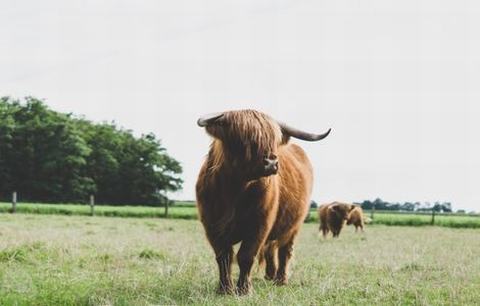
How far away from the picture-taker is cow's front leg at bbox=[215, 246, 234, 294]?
6.02m

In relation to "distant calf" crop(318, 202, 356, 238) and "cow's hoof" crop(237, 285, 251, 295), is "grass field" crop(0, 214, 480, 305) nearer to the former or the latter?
"cow's hoof" crop(237, 285, 251, 295)

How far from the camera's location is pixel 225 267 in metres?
6.05

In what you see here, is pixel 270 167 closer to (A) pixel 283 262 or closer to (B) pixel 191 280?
(B) pixel 191 280

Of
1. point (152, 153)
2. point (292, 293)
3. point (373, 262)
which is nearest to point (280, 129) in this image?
point (292, 293)

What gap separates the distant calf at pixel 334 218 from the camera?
765 inches

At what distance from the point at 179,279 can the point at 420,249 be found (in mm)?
7868

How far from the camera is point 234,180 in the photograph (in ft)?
18.7

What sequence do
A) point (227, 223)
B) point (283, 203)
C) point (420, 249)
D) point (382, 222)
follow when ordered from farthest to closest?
1. point (382, 222)
2. point (420, 249)
3. point (283, 203)
4. point (227, 223)

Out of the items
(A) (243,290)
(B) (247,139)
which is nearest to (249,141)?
(B) (247,139)

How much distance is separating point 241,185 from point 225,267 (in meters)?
0.91

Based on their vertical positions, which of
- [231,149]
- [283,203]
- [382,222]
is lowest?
[382,222]

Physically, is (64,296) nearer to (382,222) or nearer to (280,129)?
(280,129)

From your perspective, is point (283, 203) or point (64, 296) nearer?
point (64, 296)

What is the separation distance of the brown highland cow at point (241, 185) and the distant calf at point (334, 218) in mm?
13051
